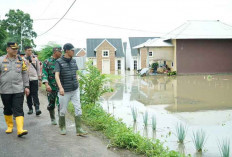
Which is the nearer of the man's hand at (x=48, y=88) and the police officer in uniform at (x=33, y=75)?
the man's hand at (x=48, y=88)

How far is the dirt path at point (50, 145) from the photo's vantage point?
14.6ft

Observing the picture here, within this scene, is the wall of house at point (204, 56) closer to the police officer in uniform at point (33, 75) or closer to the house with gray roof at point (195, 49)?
the house with gray roof at point (195, 49)

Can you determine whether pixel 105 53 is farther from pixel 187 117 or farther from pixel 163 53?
pixel 187 117

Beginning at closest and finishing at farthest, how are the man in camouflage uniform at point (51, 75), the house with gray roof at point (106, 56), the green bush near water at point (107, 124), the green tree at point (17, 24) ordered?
1. the green bush near water at point (107, 124)
2. the man in camouflage uniform at point (51, 75)
3. the house with gray roof at point (106, 56)
4. the green tree at point (17, 24)

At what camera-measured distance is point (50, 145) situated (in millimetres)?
4879

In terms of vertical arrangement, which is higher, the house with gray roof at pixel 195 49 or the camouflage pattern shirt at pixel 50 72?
the house with gray roof at pixel 195 49

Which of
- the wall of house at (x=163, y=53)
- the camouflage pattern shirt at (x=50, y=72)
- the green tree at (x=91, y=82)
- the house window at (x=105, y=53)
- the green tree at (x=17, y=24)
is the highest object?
the green tree at (x=17, y=24)

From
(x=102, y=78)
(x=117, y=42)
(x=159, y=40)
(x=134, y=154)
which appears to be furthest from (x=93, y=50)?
(x=134, y=154)

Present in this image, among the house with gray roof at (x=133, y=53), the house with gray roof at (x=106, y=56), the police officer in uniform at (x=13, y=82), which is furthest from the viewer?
the house with gray roof at (x=133, y=53)

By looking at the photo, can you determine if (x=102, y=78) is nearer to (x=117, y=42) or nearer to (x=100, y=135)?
(x=100, y=135)

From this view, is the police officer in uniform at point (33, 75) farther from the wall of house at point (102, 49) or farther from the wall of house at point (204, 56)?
the wall of house at point (102, 49)

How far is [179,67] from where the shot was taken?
96.4 feet

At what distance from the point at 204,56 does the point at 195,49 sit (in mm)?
1299

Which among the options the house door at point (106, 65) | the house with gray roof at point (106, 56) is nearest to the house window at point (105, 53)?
the house with gray roof at point (106, 56)
